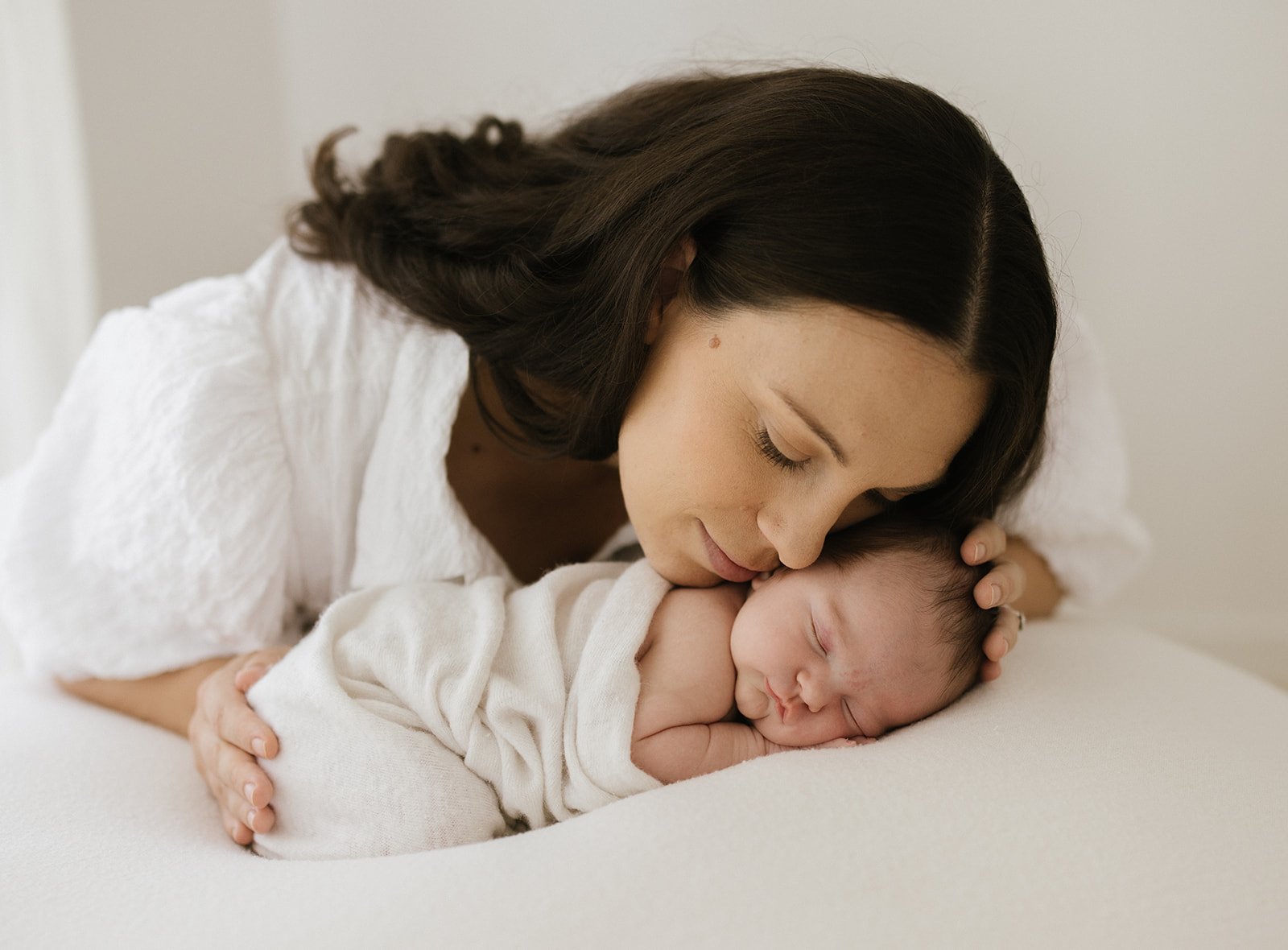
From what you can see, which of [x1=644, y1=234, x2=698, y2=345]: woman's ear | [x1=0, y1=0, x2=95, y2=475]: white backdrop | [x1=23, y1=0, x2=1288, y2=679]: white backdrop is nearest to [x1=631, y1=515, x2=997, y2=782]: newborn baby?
[x1=644, y1=234, x2=698, y2=345]: woman's ear

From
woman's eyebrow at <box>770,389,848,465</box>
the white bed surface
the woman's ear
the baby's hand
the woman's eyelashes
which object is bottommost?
the baby's hand

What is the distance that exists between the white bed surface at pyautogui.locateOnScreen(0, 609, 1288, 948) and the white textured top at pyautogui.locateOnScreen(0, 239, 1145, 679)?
0.22 metres

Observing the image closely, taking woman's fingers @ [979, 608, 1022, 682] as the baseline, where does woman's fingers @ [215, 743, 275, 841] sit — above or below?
below

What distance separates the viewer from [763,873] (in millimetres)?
760

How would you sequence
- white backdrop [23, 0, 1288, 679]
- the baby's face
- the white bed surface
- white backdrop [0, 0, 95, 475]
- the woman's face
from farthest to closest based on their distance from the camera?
white backdrop [23, 0, 1288, 679], white backdrop [0, 0, 95, 475], the baby's face, the woman's face, the white bed surface

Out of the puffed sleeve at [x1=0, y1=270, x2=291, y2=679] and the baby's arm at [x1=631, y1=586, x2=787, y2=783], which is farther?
the puffed sleeve at [x1=0, y1=270, x2=291, y2=679]

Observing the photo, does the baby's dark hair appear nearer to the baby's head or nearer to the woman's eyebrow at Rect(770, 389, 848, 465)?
the baby's head

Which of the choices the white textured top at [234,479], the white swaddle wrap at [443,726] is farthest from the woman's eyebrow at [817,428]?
the white textured top at [234,479]

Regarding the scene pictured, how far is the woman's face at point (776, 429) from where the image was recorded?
912 mm

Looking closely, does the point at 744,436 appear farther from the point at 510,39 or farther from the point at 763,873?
the point at 510,39

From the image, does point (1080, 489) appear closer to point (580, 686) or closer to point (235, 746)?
point (580, 686)

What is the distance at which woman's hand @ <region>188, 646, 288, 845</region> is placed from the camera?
3.15 feet

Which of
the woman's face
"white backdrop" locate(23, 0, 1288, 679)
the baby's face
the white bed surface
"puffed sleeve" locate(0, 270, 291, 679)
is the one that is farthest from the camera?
"white backdrop" locate(23, 0, 1288, 679)

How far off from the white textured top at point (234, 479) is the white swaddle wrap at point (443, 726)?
20cm
